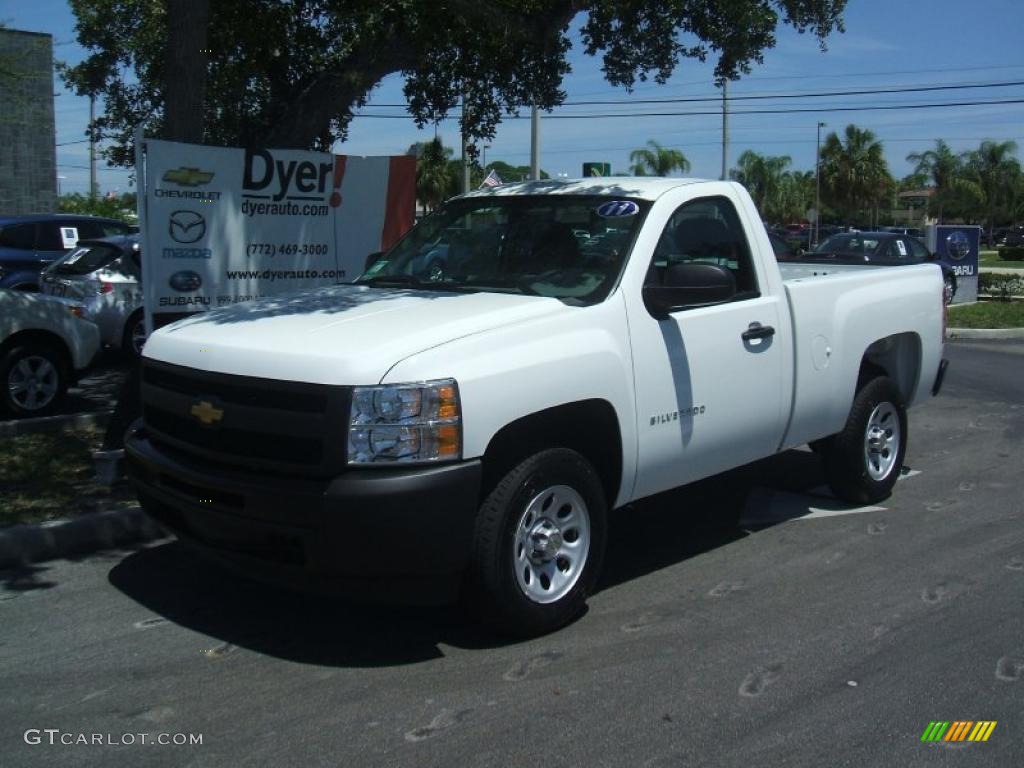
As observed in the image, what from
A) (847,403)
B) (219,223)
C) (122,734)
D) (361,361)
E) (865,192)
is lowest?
(122,734)

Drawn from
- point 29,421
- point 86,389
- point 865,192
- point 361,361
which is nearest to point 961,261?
point 86,389

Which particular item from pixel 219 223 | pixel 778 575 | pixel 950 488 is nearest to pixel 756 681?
pixel 778 575

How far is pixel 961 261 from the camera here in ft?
73.9

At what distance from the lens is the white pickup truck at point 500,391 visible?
164 inches

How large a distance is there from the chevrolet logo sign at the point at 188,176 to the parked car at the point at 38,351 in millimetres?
2555

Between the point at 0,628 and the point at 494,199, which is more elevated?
the point at 494,199

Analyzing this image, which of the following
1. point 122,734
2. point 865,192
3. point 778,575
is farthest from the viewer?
point 865,192

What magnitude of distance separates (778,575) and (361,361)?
8.93 ft

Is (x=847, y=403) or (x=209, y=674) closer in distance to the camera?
(x=209, y=674)

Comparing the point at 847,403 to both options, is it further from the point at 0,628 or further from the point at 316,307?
the point at 0,628

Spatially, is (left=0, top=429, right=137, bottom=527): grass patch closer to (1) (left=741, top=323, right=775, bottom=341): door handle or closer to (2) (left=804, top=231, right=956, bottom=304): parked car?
(1) (left=741, top=323, right=775, bottom=341): door handle

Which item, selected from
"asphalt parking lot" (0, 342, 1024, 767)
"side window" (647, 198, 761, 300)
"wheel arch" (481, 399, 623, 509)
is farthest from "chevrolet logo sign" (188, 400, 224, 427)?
"side window" (647, 198, 761, 300)

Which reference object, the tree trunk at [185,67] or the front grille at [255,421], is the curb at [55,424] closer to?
the tree trunk at [185,67]

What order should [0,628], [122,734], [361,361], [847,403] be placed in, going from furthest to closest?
[847,403] < [0,628] < [361,361] < [122,734]
